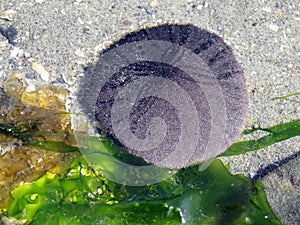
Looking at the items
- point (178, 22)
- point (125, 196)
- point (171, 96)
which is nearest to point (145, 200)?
point (125, 196)

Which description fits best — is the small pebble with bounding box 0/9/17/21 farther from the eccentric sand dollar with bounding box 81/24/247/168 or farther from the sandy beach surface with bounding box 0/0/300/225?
the eccentric sand dollar with bounding box 81/24/247/168

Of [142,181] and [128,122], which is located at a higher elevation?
[128,122]

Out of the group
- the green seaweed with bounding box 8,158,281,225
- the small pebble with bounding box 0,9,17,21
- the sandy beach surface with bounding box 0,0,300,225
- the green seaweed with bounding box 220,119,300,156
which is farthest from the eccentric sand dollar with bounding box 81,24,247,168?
the small pebble with bounding box 0,9,17,21

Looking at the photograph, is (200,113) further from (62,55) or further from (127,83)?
(62,55)

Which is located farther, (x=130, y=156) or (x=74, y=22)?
(x=74, y=22)

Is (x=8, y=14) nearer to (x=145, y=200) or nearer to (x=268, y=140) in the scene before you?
(x=145, y=200)

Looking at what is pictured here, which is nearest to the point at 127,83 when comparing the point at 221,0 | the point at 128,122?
the point at 128,122

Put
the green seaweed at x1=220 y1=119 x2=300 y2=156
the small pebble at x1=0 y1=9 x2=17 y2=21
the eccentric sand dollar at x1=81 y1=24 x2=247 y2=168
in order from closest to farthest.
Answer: the eccentric sand dollar at x1=81 y1=24 x2=247 y2=168 < the green seaweed at x1=220 y1=119 x2=300 y2=156 < the small pebble at x1=0 y1=9 x2=17 y2=21
